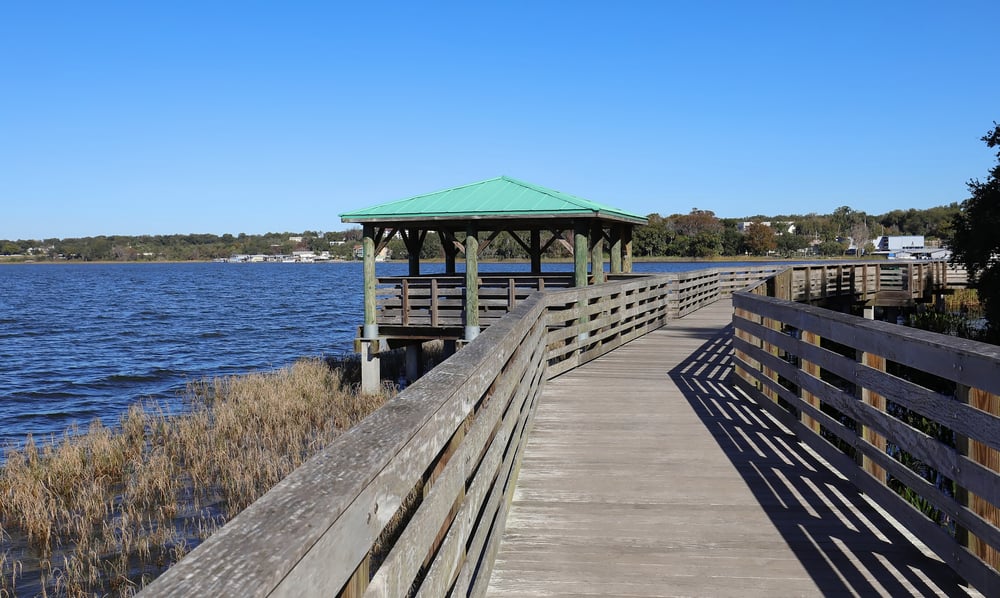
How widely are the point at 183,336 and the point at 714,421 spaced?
104ft

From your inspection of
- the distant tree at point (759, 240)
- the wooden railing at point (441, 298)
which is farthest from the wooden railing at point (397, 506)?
the distant tree at point (759, 240)

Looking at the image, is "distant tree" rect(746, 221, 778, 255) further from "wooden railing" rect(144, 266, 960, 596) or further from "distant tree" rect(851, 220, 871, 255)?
"wooden railing" rect(144, 266, 960, 596)

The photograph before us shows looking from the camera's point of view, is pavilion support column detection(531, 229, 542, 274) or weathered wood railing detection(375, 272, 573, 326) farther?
pavilion support column detection(531, 229, 542, 274)

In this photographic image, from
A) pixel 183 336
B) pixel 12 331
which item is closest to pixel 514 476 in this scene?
pixel 183 336

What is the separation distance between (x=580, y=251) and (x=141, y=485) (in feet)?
29.0

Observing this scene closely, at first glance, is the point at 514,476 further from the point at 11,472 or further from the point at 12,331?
the point at 12,331

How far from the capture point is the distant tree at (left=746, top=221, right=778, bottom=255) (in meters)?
155

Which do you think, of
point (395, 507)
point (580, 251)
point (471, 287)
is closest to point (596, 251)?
point (580, 251)

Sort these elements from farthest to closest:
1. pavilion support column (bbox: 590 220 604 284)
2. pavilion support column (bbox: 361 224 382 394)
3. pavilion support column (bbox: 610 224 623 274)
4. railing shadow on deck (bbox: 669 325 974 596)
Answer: pavilion support column (bbox: 610 224 623 274), pavilion support column (bbox: 590 220 604 284), pavilion support column (bbox: 361 224 382 394), railing shadow on deck (bbox: 669 325 974 596)

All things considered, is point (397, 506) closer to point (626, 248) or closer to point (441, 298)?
point (441, 298)

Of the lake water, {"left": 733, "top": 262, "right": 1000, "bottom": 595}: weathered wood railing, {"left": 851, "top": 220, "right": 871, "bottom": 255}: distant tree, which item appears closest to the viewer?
{"left": 733, "top": 262, "right": 1000, "bottom": 595}: weathered wood railing

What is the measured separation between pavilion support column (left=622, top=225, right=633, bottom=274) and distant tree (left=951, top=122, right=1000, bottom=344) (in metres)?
8.32

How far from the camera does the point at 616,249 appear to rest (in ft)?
68.8

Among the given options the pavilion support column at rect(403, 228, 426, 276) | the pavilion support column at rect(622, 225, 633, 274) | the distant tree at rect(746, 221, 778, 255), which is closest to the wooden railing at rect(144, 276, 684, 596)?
the pavilion support column at rect(403, 228, 426, 276)
